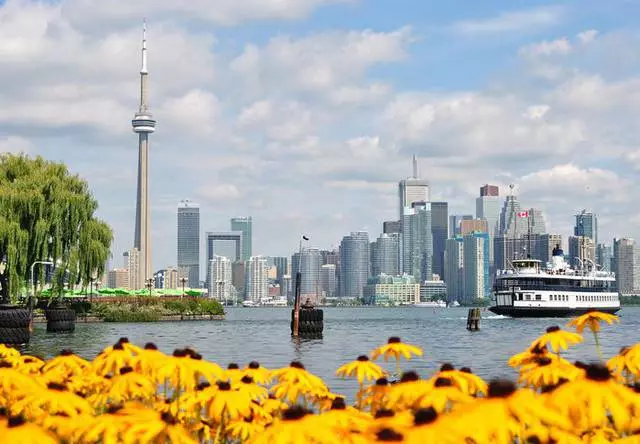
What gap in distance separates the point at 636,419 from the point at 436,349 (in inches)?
1868

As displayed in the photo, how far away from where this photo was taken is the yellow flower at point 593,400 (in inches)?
247

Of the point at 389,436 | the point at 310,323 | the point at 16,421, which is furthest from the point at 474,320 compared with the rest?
the point at 389,436

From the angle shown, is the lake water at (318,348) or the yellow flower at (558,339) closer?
the yellow flower at (558,339)

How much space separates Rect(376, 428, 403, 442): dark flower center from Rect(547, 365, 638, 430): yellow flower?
57.0 inches

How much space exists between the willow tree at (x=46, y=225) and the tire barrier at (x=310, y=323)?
45.6 feet

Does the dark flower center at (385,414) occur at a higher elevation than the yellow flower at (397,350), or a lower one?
lower

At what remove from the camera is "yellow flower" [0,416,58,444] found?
231 inches

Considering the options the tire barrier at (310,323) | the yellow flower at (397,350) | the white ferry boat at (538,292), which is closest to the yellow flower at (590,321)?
the yellow flower at (397,350)

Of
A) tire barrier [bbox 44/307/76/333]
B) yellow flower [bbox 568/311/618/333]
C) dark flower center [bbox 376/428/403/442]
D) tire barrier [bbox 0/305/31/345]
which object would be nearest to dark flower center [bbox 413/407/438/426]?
dark flower center [bbox 376/428/403/442]

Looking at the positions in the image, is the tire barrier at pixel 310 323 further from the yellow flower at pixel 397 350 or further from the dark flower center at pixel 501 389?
the dark flower center at pixel 501 389

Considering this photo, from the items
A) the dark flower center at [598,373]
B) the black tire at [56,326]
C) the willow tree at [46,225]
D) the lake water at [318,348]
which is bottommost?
the lake water at [318,348]

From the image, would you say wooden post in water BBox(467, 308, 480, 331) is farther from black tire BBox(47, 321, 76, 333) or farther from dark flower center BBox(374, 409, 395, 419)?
dark flower center BBox(374, 409, 395, 419)

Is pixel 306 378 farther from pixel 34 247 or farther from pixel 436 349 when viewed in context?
pixel 34 247

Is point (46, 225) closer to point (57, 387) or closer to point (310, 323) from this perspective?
point (310, 323)
